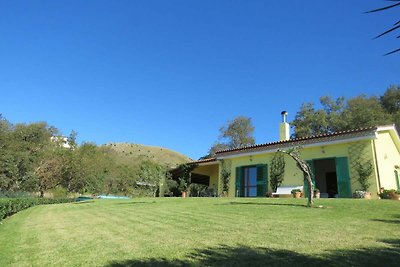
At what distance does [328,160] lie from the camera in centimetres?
2048

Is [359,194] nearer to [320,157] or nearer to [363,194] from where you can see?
[363,194]

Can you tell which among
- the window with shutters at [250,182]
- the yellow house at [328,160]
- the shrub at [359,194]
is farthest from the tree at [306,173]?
the window with shutters at [250,182]

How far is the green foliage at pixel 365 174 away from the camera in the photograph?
16.6 meters

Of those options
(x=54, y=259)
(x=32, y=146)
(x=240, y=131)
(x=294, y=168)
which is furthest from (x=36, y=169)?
(x=54, y=259)

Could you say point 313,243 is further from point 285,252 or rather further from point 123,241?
point 123,241

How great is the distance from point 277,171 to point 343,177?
3912mm

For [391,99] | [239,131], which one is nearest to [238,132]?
[239,131]

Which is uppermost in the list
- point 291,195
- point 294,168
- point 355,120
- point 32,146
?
point 355,120

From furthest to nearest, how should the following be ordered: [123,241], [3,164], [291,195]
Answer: [3,164], [291,195], [123,241]

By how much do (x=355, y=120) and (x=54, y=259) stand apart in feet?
136

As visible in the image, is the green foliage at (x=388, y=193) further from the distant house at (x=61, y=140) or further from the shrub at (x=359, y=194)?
the distant house at (x=61, y=140)

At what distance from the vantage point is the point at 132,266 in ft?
17.6

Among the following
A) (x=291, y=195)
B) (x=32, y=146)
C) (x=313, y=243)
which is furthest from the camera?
(x=32, y=146)

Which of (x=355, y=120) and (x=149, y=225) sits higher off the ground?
(x=355, y=120)
